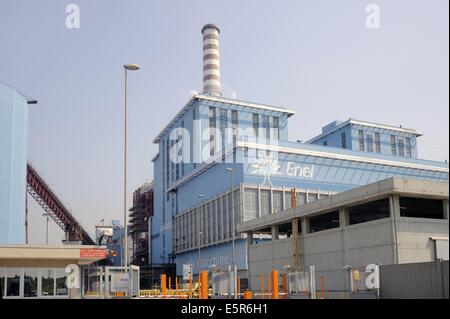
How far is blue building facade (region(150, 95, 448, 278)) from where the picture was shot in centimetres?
8075

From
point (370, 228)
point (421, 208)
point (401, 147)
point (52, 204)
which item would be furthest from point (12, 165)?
point (401, 147)

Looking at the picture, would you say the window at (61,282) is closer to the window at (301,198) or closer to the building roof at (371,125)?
the window at (301,198)

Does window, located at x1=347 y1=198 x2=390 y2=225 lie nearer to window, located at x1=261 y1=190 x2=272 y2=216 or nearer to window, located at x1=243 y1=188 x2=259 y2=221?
window, located at x1=243 y1=188 x2=259 y2=221

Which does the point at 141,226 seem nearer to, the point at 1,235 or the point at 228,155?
the point at 228,155

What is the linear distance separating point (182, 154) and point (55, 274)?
71.0 meters

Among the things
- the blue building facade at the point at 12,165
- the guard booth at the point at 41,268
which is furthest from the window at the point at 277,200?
the guard booth at the point at 41,268

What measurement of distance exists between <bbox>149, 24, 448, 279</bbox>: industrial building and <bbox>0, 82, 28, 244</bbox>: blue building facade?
→ 2158cm

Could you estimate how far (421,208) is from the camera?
3969cm

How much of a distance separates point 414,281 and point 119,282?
14499 millimetres

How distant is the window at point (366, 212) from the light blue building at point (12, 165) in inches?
1463

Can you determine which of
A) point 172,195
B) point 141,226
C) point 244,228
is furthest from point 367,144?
point 141,226

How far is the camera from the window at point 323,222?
4809 cm

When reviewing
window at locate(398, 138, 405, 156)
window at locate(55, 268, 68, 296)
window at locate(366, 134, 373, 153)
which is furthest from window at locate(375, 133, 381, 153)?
window at locate(55, 268, 68, 296)
